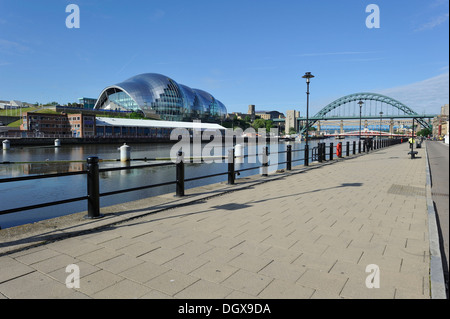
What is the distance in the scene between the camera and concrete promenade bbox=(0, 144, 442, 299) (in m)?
3.01

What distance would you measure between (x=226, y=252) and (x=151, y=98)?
113m

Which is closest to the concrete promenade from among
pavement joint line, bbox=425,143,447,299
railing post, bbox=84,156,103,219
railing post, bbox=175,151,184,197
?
pavement joint line, bbox=425,143,447,299

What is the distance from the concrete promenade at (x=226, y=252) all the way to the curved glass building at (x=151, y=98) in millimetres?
108677

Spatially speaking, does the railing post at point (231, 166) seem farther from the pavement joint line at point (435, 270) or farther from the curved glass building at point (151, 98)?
the curved glass building at point (151, 98)

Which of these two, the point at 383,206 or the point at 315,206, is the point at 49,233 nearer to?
the point at 315,206

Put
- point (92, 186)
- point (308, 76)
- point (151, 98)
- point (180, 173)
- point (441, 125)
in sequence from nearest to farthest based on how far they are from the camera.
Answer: point (92, 186), point (180, 173), point (308, 76), point (151, 98), point (441, 125)

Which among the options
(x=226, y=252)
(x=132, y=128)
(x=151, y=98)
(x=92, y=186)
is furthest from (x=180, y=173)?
(x=151, y=98)

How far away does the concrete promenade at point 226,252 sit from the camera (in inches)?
118

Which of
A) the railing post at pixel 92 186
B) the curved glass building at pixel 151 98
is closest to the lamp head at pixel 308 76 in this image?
the railing post at pixel 92 186

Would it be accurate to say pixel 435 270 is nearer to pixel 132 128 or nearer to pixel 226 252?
pixel 226 252

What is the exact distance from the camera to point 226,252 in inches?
157

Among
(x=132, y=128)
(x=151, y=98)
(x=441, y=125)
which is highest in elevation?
(x=151, y=98)

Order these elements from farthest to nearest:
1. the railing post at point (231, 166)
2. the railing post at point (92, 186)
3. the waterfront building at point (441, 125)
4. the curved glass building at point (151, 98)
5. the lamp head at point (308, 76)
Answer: the curved glass building at point (151, 98)
the waterfront building at point (441, 125)
the lamp head at point (308, 76)
the railing post at point (231, 166)
the railing post at point (92, 186)

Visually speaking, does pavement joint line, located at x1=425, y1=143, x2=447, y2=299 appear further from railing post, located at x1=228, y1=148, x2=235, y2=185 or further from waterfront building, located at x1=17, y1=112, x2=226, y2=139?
waterfront building, located at x1=17, y1=112, x2=226, y2=139
